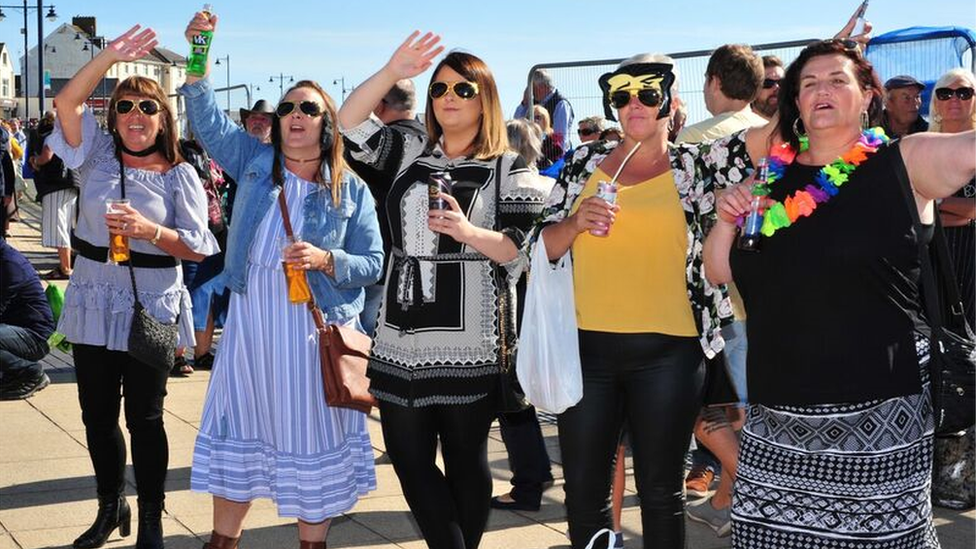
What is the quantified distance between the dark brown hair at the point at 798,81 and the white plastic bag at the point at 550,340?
2.88ft

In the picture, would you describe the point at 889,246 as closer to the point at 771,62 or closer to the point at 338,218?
the point at 338,218

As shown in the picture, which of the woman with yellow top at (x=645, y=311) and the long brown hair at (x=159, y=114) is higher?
the long brown hair at (x=159, y=114)

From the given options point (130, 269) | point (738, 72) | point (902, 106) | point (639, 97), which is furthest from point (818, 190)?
point (902, 106)

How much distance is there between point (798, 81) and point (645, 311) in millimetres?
922

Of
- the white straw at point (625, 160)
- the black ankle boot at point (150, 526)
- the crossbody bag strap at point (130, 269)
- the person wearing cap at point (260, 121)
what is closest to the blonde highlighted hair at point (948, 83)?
the white straw at point (625, 160)

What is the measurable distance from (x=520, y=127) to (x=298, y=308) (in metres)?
2.03

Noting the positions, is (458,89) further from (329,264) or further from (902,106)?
(902,106)

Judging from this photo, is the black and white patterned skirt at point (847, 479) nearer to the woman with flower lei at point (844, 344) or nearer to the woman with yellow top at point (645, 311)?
the woman with flower lei at point (844, 344)

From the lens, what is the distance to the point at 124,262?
222 inches

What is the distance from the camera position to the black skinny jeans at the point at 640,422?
14.2 feet

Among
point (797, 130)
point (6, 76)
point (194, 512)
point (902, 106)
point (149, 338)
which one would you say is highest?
point (6, 76)

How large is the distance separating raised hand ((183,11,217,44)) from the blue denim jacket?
0.64 ft

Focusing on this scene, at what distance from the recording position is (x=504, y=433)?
6.73m

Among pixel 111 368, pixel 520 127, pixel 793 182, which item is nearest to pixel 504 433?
pixel 520 127
